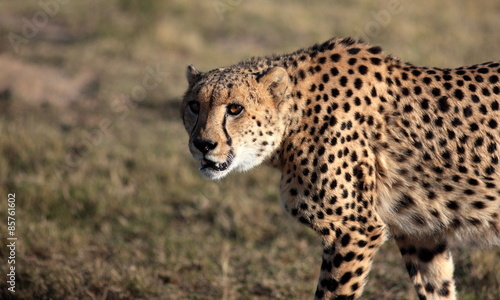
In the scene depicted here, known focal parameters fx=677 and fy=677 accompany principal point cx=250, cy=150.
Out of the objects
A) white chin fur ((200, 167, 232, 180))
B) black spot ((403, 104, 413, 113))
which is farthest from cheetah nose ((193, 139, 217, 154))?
black spot ((403, 104, 413, 113))

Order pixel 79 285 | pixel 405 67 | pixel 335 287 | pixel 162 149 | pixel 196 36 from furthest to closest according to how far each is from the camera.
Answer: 1. pixel 196 36
2. pixel 162 149
3. pixel 79 285
4. pixel 405 67
5. pixel 335 287

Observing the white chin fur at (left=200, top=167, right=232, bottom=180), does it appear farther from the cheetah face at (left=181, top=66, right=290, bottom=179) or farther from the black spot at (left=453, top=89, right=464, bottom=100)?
the black spot at (left=453, top=89, right=464, bottom=100)

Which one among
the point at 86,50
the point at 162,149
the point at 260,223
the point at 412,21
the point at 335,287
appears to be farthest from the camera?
the point at 412,21

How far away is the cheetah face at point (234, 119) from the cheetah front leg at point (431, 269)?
0.96 m

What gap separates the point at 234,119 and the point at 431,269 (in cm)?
→ 134

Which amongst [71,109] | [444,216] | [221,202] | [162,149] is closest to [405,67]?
[444,216]

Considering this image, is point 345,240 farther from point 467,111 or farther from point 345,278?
point 467,111

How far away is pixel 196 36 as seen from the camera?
10039mm

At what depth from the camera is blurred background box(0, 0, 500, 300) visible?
432cm

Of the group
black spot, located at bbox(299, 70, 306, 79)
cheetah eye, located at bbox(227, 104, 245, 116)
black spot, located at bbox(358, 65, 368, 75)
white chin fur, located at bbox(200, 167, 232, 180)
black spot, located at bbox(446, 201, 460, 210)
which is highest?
black spot, located at bbox(358, 65, 368, 75)

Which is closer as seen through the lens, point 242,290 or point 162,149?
point 242,290

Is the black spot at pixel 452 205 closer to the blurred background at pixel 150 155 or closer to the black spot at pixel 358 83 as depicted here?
the black spot at pixel 358 83

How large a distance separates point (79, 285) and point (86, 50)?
5.69 m

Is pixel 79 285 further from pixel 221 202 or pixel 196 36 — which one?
pixel 196 36
